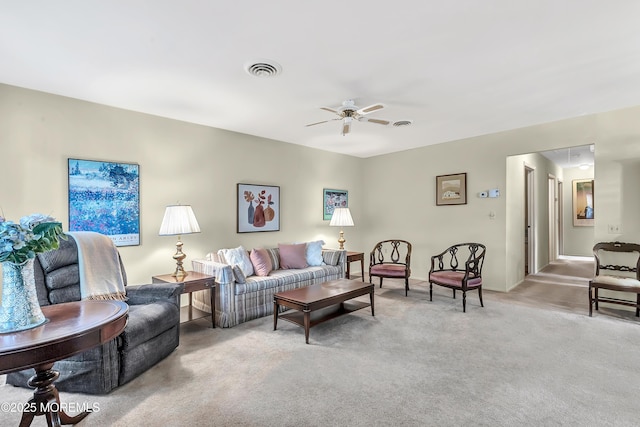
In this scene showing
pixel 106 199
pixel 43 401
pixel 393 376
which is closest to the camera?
pixel 43 401

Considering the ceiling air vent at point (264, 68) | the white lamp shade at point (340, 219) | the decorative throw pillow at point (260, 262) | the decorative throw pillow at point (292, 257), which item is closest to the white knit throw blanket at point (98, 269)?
the decorative throw pillow at point (260, 262)

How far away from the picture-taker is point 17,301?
5.24ft

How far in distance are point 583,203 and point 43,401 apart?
10.5m

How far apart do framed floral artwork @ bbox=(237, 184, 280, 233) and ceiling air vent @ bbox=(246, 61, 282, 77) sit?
2222mm

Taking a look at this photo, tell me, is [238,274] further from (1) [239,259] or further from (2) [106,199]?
(2) [106,199]

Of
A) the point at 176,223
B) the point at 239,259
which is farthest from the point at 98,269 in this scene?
the point at 239,259

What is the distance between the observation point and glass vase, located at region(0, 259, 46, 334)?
157 cm

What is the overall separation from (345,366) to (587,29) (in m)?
3.08

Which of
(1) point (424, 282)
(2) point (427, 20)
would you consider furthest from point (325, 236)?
(2) point (427, 20)

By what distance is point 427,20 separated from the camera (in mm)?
2115

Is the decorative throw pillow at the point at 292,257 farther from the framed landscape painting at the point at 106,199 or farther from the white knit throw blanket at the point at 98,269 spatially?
the white knit throw blanket at the point at 98,269

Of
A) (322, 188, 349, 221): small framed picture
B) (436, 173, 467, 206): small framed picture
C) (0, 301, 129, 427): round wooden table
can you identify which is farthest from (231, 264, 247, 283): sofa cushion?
(436, 173, 467, 206): small framed picture

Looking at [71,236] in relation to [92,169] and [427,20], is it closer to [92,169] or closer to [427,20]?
[92,169]

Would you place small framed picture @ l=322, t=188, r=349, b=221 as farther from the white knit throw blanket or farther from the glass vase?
the glass vase
